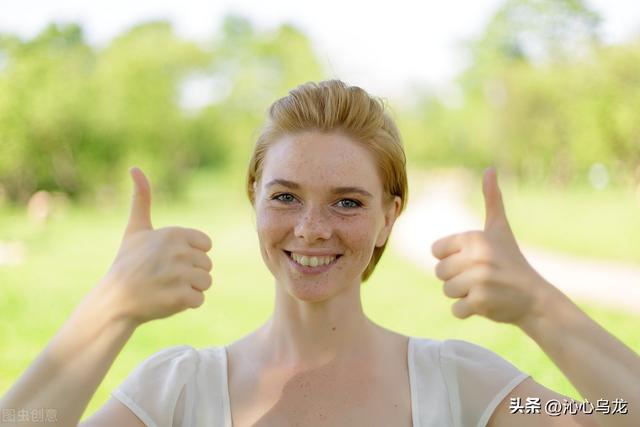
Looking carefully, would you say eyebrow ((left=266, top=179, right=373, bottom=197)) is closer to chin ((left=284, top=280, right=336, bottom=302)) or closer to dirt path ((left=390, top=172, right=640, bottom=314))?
chin ((left=284, top=280, right=336, bottom=302))

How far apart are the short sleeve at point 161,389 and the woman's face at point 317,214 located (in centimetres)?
31

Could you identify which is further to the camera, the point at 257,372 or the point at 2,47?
the point at 2,47

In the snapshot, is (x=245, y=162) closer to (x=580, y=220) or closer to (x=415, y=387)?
(x=415, y=387)

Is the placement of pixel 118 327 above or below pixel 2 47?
below

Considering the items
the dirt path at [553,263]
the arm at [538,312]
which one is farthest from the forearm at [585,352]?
the dirt path at [553,263]

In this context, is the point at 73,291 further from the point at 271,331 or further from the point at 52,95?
the point at 52,95

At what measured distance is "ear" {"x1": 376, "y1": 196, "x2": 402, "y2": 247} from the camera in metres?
1.69

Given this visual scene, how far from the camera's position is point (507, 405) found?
60.1 inches

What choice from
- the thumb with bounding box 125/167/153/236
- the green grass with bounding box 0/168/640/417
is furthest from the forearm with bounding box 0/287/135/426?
the green grass with bounding box 0/168/640/417

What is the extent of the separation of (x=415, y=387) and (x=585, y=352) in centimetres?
45

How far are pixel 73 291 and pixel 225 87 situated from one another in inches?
652

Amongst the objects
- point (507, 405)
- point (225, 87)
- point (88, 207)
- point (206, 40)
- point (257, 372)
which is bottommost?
point (507, 405)

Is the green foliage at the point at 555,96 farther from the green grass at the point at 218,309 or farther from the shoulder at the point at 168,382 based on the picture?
the shoulder at the point at 168,382

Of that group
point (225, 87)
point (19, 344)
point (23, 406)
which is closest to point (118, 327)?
point (23, 406)
